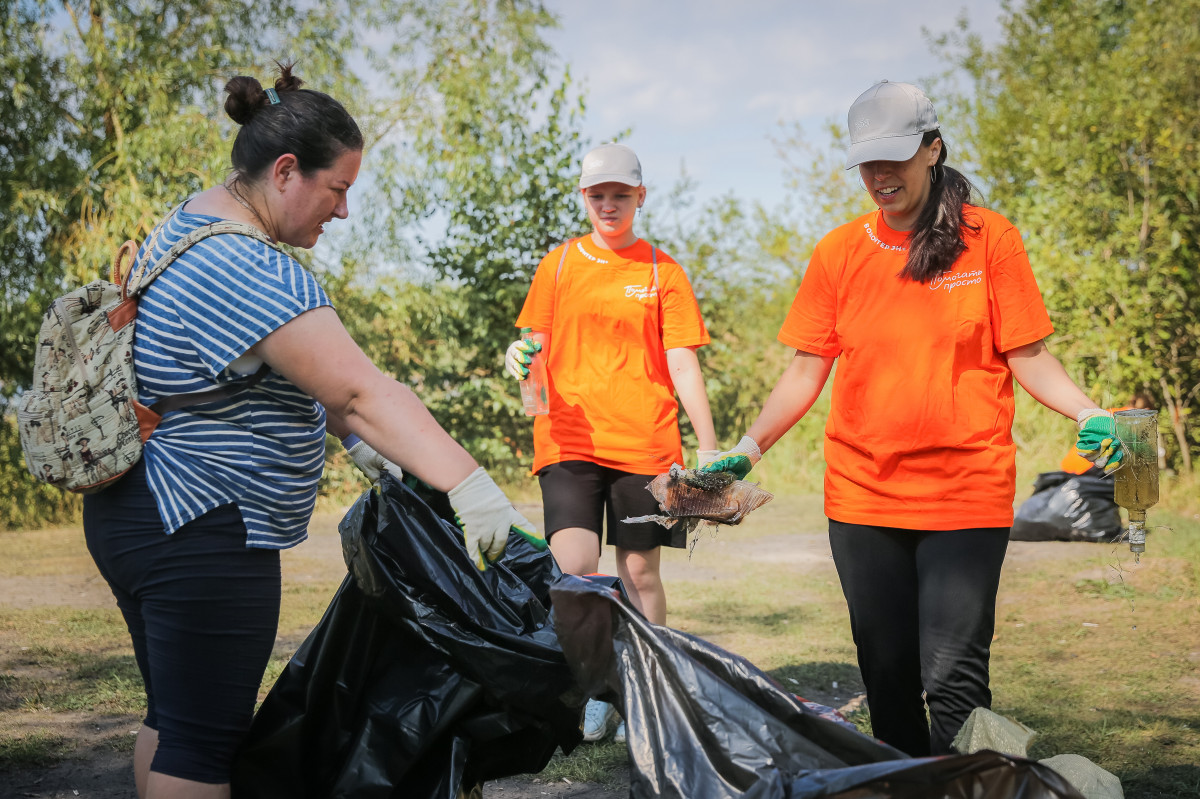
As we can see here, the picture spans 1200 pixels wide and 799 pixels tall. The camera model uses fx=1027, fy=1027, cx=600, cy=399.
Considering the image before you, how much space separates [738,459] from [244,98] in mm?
1567

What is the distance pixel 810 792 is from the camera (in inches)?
68.1

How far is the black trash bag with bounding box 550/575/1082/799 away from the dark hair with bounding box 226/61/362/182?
103cm

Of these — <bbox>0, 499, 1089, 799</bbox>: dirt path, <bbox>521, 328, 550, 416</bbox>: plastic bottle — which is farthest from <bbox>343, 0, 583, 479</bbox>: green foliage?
<bbox>521, 328, 550, 416</bbox>: plastic bottle

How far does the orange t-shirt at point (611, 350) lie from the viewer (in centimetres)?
389

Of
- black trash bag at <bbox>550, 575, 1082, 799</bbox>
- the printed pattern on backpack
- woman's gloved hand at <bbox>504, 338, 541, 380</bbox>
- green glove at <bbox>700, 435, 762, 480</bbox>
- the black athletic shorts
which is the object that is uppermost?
woman's gloved hand at <bbox>504, 338, 541, 380</bbox>

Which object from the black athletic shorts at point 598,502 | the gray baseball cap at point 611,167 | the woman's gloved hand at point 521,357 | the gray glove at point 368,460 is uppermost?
the gray baseball cap at point 611,167

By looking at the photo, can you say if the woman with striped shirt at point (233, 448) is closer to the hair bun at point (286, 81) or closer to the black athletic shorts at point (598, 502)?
the hair bun at point (286, 81)

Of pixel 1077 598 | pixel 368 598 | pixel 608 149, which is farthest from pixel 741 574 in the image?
pixel 368 598

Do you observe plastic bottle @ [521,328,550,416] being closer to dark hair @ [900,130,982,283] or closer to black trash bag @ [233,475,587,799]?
black trash bag @ [233,475,587,799]

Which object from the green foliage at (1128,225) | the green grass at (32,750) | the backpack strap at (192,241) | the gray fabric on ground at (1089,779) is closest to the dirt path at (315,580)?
the green grass at (32,750)

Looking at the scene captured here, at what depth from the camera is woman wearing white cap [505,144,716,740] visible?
387 centimetres

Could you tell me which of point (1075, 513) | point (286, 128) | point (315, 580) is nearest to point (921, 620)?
point (286, 128)

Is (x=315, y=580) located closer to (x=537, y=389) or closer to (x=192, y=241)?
(x=537, y=389)

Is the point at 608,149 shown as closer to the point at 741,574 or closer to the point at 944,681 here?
the point at 944,681
